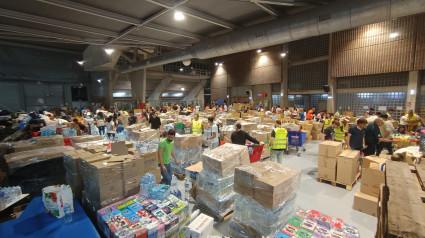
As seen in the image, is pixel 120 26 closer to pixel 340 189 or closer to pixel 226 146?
pixel 226 146

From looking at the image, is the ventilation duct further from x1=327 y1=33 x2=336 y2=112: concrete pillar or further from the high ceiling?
x1=327 y1=33 x2=336 y2=112: concrete pillar

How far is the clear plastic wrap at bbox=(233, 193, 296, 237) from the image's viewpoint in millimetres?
2435

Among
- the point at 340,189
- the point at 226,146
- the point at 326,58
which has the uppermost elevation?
the point at 326,58

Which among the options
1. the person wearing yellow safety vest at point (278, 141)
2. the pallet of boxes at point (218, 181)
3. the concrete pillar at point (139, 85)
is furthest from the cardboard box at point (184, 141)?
the concrete pillar at point (139, 85)

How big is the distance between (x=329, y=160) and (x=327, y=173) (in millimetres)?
336

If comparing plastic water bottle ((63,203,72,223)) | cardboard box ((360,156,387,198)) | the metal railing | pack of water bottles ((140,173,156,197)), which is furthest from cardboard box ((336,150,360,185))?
the metal railing

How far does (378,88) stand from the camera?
38.0 ft

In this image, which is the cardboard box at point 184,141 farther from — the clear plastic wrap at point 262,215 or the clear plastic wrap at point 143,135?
the clear plastic wrap at point 262,215

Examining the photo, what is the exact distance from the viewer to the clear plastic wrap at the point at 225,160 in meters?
3.13

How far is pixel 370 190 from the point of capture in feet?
12.0

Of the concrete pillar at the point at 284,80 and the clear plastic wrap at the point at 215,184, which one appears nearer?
the clear plastic wrap at the point at 215,184

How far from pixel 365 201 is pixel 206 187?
3000 millimetres

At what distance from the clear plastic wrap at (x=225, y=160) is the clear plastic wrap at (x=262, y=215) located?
1.71 feet

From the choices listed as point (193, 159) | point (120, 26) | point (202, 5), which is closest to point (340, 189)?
point (193, 159)
